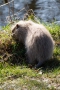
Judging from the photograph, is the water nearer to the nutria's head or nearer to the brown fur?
the nutria's head

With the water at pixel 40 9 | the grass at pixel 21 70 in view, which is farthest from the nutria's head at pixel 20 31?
the water at pixel 40 9

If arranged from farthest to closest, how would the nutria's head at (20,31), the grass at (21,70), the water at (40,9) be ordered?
1. the water at (40,9)
2. the nutria's head at (20,31)
3. the grass at (21,70)

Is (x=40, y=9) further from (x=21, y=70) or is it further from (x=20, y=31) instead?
(x=21, y=70)

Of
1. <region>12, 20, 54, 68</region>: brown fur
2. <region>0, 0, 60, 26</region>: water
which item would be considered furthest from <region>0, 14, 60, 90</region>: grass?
<region>0, 0, 60, 26</region>: water

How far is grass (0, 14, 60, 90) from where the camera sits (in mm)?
5156

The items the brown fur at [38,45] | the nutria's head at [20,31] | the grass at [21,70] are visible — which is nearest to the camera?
the grass at [21,70]

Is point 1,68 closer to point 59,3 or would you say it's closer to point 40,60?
Answer: point 40,60

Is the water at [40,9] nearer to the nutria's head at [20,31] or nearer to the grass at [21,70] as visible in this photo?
the grass at [21,70]

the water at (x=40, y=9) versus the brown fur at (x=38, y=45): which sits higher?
the brown fur at (x=38, y=45)

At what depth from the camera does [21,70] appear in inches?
224

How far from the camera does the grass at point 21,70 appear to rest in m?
5.16

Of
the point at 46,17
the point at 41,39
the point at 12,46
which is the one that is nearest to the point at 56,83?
the point at 41,39

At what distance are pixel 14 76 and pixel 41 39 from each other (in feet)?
3.00

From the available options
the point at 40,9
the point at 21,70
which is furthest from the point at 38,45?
the point at 40,9
